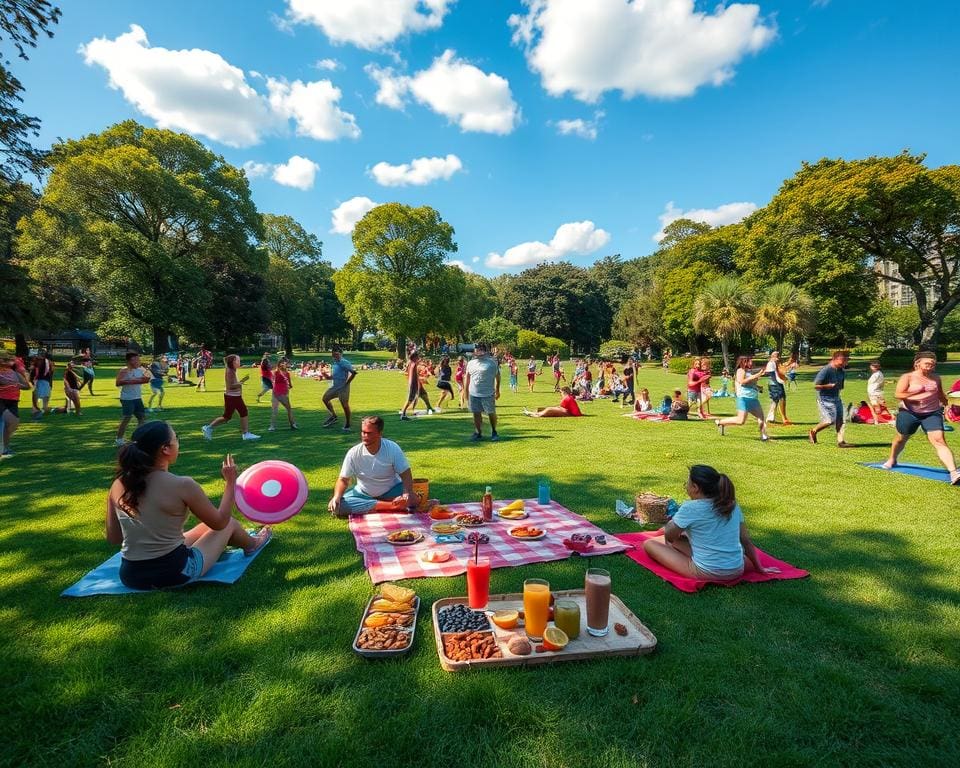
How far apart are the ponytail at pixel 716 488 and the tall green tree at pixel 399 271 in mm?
39871

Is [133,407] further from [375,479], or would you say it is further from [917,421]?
[917,421]

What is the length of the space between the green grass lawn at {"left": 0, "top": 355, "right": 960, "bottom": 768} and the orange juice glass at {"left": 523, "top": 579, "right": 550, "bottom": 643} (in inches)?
12.9

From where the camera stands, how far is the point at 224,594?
382 centimetres

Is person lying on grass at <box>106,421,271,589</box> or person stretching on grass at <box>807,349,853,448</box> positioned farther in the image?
person stretching on grass at <box>807,349,853,448</box>

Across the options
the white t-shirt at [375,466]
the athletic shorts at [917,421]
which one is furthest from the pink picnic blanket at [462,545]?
the athletic shorts at [917,421]

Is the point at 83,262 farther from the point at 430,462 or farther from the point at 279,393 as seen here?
the point at 430,462

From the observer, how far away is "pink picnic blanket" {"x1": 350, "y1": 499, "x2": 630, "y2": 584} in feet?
14.0

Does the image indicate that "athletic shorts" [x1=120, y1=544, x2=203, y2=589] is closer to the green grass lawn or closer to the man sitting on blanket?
the green grass lawn

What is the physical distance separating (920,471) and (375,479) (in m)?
8.26

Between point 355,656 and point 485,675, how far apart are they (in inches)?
33.6

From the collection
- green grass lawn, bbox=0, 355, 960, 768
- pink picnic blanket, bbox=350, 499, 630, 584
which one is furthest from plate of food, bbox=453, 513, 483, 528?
green grass lawn, bbox=0, 355, 960, 768

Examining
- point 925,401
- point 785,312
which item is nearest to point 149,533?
point 925,401

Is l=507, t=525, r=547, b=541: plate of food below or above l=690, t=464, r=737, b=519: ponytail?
below

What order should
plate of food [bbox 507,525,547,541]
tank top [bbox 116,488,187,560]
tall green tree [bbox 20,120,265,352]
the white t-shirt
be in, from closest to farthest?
tank top [bbox 116,488,187,560]
plate of food [bbox 507,525,547,541]
the white t-shirt
tall green tree [bbox 20,120,265,352]
